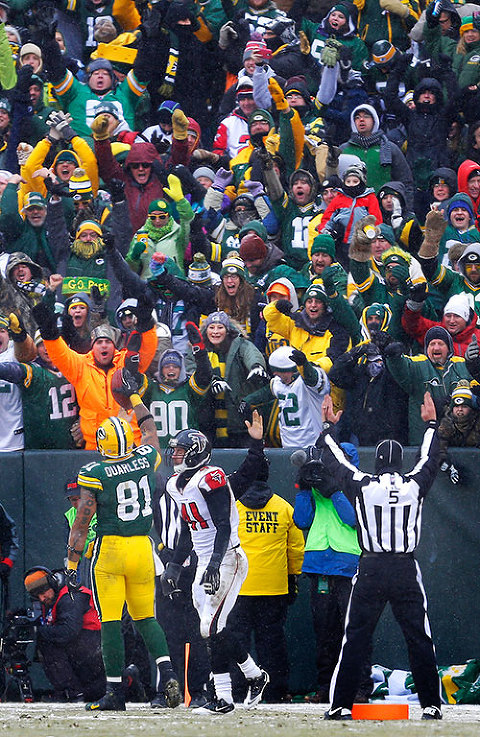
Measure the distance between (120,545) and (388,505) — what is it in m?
1.77

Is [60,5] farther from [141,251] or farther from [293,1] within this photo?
[141,251]

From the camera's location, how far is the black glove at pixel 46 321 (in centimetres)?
1048

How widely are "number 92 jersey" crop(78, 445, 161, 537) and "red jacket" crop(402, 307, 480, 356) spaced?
288cm

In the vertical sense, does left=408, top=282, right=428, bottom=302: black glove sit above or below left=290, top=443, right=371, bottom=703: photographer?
above

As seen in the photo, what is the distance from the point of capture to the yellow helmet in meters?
9.16

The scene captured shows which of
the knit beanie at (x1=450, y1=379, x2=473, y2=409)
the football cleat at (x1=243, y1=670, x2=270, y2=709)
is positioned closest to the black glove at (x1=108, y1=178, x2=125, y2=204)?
the knit beanie at (x1=450, y1=379, x2=473, y2=409)

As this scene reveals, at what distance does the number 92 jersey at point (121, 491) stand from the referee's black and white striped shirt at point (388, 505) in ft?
4.27

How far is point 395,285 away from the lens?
37.3ft

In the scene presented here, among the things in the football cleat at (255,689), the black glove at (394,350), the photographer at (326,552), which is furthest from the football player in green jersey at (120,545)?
the black glove at (394,350)

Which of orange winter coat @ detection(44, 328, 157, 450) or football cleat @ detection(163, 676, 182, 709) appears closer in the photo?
football cleat @ detection(163, 676, 182, 709)

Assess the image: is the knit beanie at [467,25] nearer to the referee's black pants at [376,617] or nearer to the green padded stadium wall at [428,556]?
the green padded stadium wall at [428,556]

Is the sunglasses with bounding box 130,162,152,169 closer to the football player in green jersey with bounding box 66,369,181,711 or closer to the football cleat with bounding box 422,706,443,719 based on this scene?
the football player in green jersey with bounding box 66,369,181,711

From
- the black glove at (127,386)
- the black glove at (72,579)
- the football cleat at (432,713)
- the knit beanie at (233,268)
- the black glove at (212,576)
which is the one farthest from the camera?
the knit beanie at (233,268)

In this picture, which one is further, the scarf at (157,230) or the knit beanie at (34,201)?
the knit beanie at (34,201)
